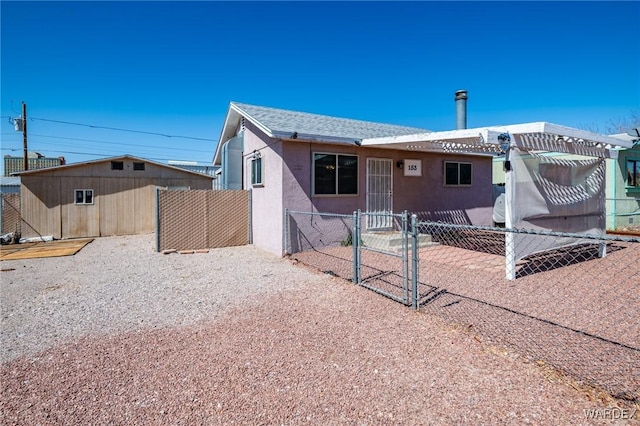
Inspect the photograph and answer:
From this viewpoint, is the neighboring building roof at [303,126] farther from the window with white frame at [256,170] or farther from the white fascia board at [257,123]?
the window with white frame at [256,170]

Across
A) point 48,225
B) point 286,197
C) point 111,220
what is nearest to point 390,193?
point 286,197

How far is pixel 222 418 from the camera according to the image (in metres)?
2.36

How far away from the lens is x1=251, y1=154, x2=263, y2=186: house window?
10.2 m

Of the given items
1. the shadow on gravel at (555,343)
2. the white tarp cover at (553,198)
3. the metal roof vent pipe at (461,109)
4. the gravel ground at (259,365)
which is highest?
the metal roof vent pipe at (461,109)

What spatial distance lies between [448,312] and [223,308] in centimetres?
305

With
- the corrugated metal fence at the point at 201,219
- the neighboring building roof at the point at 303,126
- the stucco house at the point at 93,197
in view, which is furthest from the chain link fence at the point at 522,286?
the stucco house at the point at 93,197

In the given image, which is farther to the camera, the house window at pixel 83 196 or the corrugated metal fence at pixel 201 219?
the house window at pixel 83 196

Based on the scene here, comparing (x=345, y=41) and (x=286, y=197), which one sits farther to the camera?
(x=345, y=41)

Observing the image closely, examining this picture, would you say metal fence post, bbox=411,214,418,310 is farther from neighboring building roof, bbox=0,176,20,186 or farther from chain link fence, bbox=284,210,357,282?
neighboring building roof, bbox=0,176,20,186

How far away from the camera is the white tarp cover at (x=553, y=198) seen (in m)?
6.14

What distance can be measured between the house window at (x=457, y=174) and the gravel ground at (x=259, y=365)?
7.58 meters

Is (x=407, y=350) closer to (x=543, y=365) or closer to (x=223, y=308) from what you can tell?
(x=543, y=365)

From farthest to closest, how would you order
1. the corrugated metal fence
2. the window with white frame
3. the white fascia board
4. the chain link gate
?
the window with white frame < the corrugated metal fence < the white fascia board < the chain link gate

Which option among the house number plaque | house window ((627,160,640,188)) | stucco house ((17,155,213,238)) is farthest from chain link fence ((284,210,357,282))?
house window ((627,160,640,188))
